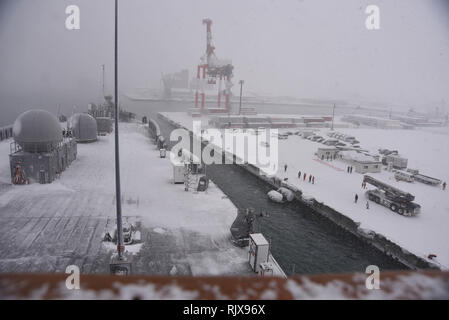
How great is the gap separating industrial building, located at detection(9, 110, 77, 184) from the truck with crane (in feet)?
87.3

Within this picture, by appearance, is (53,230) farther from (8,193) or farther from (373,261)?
(373,261)

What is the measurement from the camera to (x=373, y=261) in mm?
19469

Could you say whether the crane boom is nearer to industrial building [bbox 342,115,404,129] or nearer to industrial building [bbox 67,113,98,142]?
industrial building [bbox 67,113,98,142]

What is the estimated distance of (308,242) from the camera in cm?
2153

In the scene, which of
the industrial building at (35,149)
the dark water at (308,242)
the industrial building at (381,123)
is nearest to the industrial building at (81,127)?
the industrial building at (35,149)

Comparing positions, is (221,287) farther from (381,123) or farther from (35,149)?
(381,123)

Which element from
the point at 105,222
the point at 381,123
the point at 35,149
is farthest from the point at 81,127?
the point at 381,123

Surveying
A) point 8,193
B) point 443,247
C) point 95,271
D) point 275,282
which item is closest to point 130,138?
point 8,193

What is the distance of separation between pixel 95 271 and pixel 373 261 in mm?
16089

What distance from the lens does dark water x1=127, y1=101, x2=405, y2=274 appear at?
18817 millimetres

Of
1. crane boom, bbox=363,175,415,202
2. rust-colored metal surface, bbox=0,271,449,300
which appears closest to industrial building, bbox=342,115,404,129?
crane boom, bbox=363,175,415,202

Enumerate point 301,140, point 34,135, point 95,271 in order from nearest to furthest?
point 95,271, point 34,135, point 301,140

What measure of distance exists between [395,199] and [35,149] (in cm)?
2884

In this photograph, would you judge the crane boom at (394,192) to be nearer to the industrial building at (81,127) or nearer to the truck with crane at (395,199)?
the truck with crane at (395,199)
